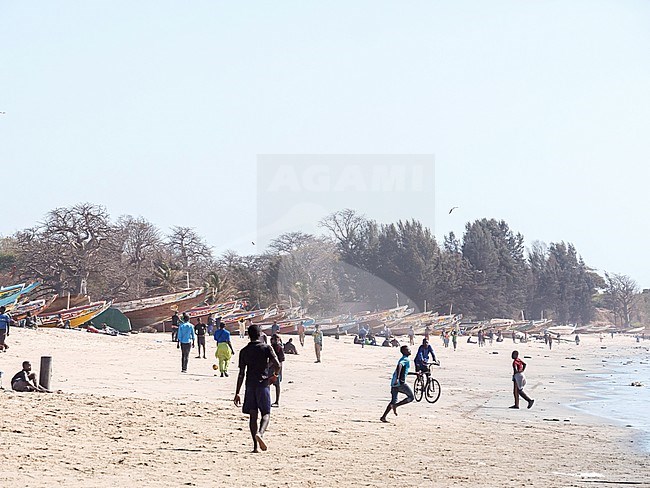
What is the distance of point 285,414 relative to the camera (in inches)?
581

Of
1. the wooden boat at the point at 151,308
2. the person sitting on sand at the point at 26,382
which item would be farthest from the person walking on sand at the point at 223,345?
the wooden boat at the point at 151,308

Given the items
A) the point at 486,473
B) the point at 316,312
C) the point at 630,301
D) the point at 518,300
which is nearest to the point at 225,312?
the point at 316,312

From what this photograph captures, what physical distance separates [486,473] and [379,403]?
8.95 metres

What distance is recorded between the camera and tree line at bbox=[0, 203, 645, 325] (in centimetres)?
5706

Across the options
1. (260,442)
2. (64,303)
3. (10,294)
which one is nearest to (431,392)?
(260,442)

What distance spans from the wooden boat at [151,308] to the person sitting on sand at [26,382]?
103ft

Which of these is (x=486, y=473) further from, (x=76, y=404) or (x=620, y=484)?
(x=76, y=404)

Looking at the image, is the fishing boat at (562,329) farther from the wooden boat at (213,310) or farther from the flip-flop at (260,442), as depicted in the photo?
the flip-flop at (260,442)

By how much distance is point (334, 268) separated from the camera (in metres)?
90.9

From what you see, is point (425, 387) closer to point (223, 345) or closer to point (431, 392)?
point (431, 392)

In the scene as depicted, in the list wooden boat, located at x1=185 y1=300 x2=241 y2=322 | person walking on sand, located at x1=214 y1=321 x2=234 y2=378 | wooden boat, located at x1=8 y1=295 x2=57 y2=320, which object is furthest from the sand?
wooden boat, located at x1=185 y1=300 x2=241 y2=322

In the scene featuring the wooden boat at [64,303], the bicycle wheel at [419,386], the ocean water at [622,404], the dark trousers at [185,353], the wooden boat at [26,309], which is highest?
the wooden boat at [64,303]

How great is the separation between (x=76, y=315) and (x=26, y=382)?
2648 centimetres

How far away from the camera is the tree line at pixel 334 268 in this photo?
187 ft
